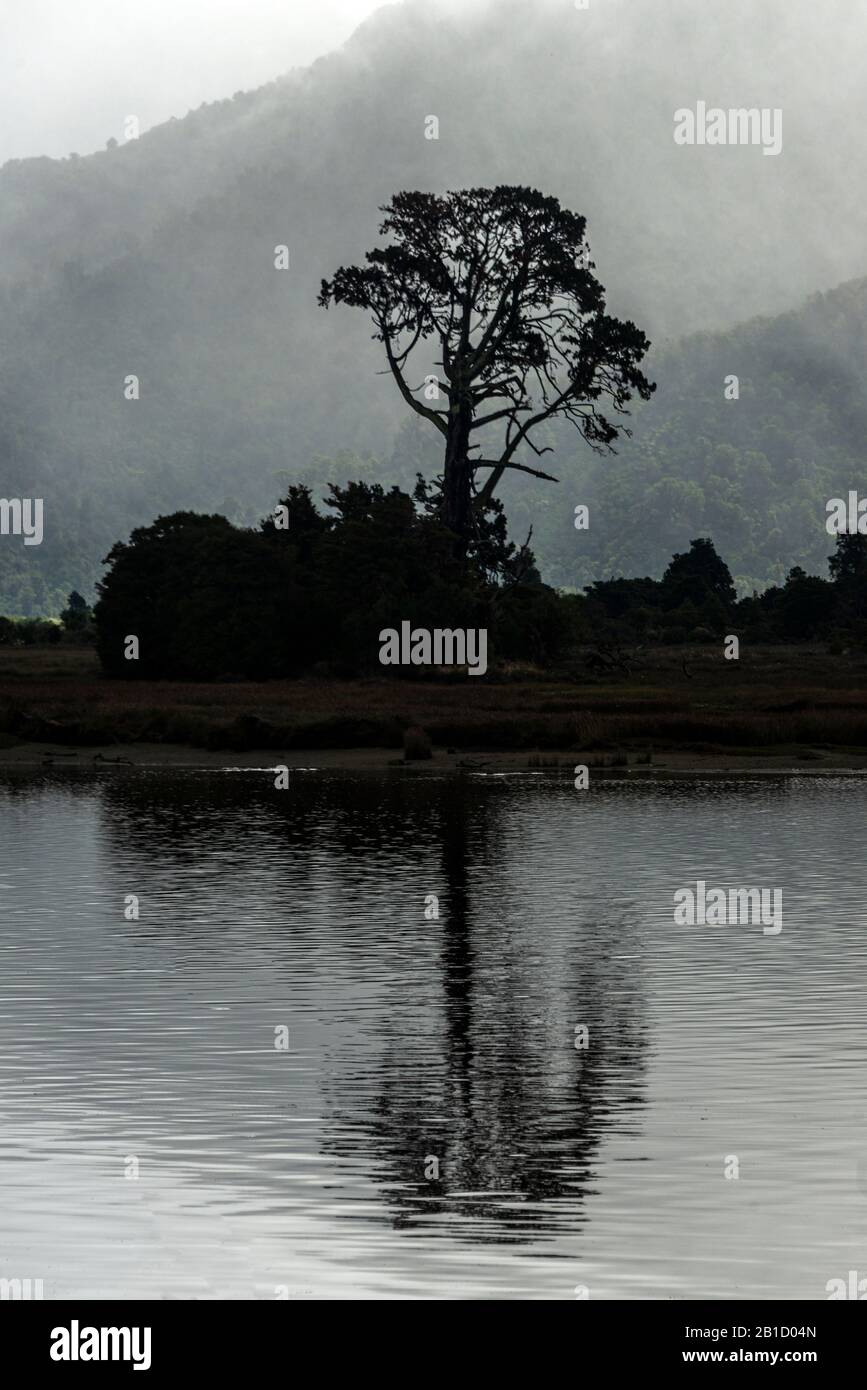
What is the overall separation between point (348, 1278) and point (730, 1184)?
3.01m

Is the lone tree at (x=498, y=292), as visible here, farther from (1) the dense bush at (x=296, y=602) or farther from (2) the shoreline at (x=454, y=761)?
(2) the shoreline at (x=454, y=761)

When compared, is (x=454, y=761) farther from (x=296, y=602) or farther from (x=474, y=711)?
(x=296, y=602)

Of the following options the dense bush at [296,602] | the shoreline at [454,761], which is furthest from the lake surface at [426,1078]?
the dense bush at [296,602]

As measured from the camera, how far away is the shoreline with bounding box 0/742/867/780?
5897cm

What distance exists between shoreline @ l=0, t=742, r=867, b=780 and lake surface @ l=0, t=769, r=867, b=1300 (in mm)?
24363

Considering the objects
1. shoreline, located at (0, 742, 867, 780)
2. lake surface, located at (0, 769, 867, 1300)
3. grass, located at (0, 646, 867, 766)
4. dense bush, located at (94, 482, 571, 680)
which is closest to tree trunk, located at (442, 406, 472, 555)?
dense bush, located at (94, 482, 571, 680)

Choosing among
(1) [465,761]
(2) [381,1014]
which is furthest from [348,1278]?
(1) [465,761]

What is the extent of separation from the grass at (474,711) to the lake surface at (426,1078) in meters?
30.9

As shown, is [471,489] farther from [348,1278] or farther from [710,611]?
[348,1278]

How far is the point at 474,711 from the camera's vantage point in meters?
74.8

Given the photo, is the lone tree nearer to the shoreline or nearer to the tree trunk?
the tree trunk

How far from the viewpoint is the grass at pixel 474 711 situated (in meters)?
65.5

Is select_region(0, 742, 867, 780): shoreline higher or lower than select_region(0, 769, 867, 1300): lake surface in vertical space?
higher
